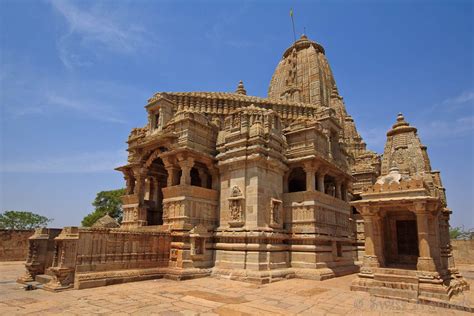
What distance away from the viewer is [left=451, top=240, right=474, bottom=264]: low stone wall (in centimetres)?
2913

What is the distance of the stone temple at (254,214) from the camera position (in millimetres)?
11891

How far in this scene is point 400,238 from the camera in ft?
43.4

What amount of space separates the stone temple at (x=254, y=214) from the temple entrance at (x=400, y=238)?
4 centimetres

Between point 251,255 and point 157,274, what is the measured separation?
456cm

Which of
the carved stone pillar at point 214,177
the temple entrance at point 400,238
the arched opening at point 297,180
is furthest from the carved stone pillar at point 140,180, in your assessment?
the temple entrance at point 400,238

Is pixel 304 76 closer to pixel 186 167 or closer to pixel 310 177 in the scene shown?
pixel 310 177

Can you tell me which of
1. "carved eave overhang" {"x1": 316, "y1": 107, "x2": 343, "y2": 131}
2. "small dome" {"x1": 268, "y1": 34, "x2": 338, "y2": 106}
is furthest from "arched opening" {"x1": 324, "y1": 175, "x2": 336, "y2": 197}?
"small dome" {"x1": 268, "y1": 34, "x2": 338, "y2": 106}

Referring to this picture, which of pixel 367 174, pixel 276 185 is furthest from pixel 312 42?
pixel 276 185

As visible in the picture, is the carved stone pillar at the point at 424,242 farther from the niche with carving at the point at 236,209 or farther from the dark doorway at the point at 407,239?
the niche with carving at the point at 236,209

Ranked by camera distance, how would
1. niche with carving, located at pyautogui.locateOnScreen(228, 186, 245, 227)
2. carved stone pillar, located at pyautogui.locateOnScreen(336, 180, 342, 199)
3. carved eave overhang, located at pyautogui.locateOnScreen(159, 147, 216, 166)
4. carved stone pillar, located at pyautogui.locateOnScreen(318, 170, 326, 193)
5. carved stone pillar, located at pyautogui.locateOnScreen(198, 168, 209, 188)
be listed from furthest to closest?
carved stone pillar, located at pyautogui.locateOnScreen(336, 180, 342, 199) < carved stone pillar, located at pyautogui.locateOnScreen(198, 168, 209, 188) < carved stone pillar, located at pyautogui.locateOnScreen(318, 170, 326, 193) < carved eave overhang, located at pyautogui.locateOnScreen(159, 147, 216, 166) < niche with carving, located at pyautogui.locateOnScreen(228, 186, 245, 227)

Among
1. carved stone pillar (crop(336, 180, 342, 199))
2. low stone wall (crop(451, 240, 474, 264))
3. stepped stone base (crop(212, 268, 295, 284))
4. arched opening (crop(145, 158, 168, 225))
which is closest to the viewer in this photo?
stepped stone base (crop(212, 268, 295, 284))

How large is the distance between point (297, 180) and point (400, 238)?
391 inches

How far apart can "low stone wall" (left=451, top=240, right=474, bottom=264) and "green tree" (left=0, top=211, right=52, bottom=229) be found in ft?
200

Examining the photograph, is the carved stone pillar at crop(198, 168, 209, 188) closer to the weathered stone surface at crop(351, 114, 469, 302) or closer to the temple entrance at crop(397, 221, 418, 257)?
the weathered stone surface at crop(351, 114, 469, 302)
